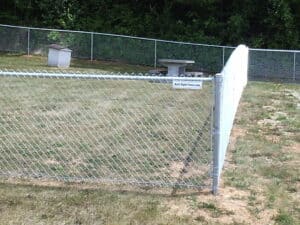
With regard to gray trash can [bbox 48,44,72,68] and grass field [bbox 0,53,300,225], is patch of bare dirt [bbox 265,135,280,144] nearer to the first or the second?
grass field [bbox 0,53,300,225]

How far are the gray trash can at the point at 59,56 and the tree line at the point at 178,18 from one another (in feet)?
18.9

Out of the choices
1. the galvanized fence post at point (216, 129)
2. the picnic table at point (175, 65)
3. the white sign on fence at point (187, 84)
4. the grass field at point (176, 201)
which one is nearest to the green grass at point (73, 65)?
the picnic table at point (175, 65)

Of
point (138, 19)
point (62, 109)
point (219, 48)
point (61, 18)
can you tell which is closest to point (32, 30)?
point (61, 18)

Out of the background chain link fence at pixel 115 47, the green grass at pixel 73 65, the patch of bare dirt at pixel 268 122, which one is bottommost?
the patch of bare dirt at pixel 268 122

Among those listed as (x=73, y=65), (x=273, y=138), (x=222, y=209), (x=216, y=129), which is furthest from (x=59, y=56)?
(x=222, y=209)

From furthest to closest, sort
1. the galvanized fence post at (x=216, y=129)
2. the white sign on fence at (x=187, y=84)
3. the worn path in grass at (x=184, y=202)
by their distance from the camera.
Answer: the white sign on fence at (x=187, y=84) → the galvanized fence post at (x=216, y=129) → the worn path in grass at (x=184, y=202)

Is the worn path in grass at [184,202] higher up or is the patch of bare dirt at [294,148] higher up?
the patch of bare dirt at [294,148]

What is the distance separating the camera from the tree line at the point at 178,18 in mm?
24172

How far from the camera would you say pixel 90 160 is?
7473 mm

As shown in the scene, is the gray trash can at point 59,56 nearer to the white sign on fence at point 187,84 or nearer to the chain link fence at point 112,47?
the chain link fence at point 112,47

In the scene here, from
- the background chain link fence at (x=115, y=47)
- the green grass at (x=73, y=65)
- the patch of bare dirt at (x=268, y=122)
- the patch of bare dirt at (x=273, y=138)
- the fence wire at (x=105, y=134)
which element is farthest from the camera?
the background chain link fence at (x=115, y=47)

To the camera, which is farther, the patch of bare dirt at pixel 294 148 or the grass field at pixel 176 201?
the patch of bare dirt at pixel 294 148

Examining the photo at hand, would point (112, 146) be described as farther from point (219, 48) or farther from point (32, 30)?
point (32, 30)

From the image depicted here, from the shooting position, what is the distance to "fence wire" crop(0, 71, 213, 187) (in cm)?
691
